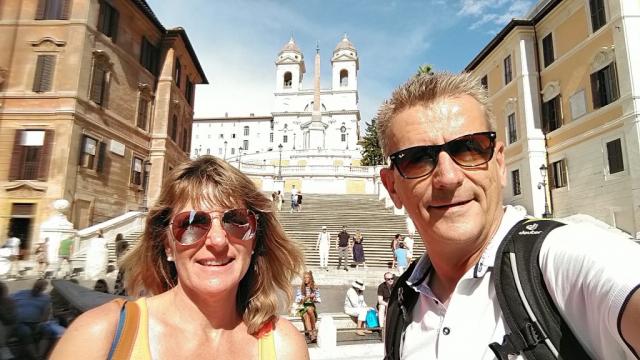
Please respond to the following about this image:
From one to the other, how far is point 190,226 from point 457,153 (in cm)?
135

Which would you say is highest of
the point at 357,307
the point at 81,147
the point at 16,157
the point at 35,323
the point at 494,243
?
the point at 81,147

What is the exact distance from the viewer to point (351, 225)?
879 inches

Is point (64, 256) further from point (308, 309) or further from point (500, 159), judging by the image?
point (308, 309)

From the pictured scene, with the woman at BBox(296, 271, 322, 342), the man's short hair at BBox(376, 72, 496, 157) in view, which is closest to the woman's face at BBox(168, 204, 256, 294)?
the man's short hair at BBox(376, 72, 496, 157)

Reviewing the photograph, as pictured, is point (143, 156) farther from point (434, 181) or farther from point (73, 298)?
point (434, 181)

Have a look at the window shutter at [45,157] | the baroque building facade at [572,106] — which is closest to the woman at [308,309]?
the window shutter at [45,157]

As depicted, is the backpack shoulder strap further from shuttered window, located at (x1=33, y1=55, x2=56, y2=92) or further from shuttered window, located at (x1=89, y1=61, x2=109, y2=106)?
shuttered window, located at (x1=89, y1=61, x2=109, y2=106)

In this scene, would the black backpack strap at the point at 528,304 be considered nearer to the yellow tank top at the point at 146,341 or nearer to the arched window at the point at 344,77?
the yellow tank top at the point at 146,341

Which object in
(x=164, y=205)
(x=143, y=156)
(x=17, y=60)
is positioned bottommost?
(x=164, y=205)

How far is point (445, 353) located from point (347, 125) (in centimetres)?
8653

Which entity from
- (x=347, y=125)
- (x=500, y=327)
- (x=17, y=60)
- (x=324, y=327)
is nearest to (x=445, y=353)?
(x=500, y=327)

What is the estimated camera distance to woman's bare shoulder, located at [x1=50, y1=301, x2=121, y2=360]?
1.51 meters

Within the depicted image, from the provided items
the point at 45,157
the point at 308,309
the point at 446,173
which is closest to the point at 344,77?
the point at 308,309

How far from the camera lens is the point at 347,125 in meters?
86.8
